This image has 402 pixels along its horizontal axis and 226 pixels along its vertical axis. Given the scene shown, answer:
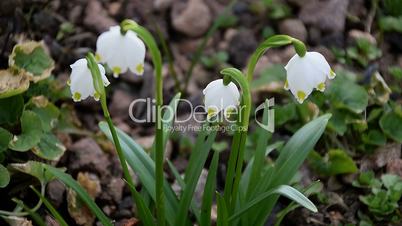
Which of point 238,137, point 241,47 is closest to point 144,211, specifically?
point 238,137

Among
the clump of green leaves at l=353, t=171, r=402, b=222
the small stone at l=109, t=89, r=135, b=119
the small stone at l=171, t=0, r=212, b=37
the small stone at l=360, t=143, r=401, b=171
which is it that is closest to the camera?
the clump of green leaves at l=353, t=171, r=402, b=222

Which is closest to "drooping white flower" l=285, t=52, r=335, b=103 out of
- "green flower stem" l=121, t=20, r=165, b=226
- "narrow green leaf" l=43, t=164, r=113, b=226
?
"green flower stem" l=121, t=20, r=165, b=226

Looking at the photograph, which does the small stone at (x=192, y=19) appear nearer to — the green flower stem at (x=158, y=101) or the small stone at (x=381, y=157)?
the small stone at (x=381, y=157)

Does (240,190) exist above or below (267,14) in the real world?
below

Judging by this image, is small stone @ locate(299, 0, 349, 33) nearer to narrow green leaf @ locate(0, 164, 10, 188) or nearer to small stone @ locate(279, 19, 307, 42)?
small stone @ locate(279, 19, 307, 42)

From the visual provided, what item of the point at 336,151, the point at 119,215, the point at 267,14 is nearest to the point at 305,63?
the point at 336,151

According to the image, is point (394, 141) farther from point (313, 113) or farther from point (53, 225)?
point (53, 225)

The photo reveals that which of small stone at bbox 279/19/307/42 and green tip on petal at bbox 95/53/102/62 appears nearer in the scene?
green tip on petal at bbox 95/53/102/62
